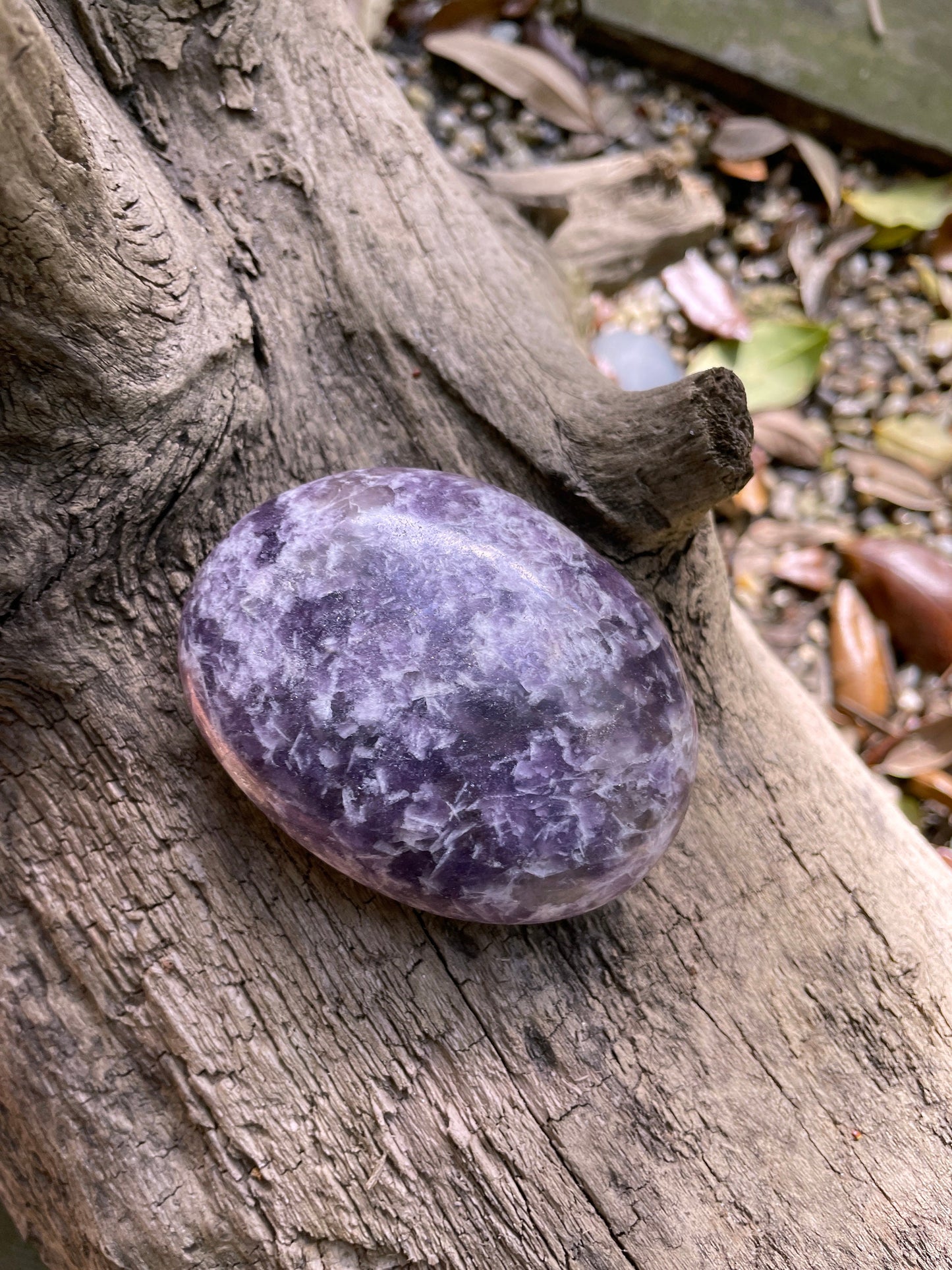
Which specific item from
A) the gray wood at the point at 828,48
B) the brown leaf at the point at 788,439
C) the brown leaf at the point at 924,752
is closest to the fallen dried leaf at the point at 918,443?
the brown leaf at the point at 788,439

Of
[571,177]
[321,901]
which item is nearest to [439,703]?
[321,901]

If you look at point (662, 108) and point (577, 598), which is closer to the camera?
point (577, 598)

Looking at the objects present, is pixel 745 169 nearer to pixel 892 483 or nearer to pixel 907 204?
pixel 907 204

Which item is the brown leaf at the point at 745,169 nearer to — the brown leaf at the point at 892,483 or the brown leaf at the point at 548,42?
the brown leaf at the point at 548,42

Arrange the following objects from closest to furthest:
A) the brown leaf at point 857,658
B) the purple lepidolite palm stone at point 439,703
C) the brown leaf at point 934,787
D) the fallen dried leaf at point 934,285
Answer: the purple lepidolite palm stone at point 439,703 → the brown leaf at point 934,787 → the brown leaf at point 857,658 → the fallen dried leaf at point 934,285

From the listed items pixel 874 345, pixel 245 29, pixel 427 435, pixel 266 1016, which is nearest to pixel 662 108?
pixel 874 345

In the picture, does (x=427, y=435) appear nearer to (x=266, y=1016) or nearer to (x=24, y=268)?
(x=24, y=268)
